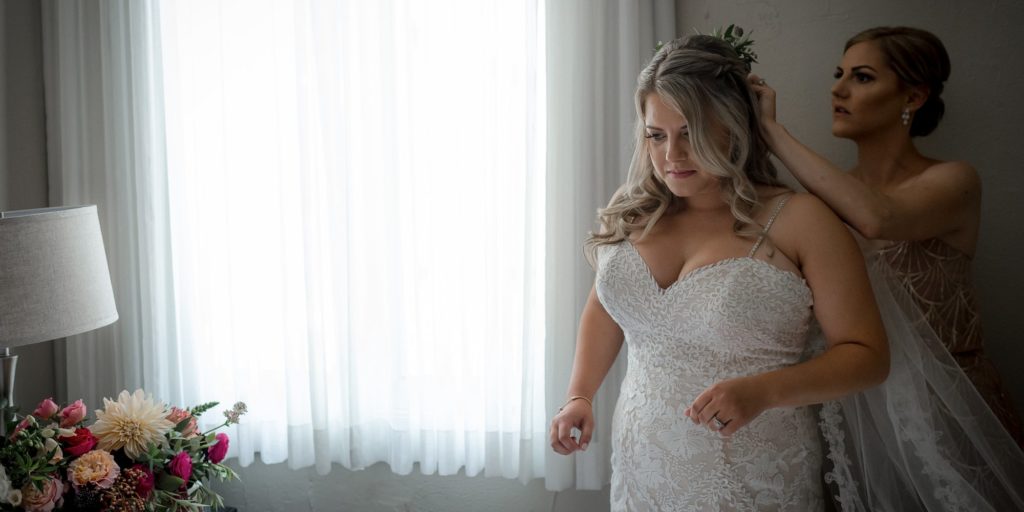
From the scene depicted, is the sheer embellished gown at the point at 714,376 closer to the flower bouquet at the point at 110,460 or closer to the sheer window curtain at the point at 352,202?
the sheer window curtain at the point at 352,202

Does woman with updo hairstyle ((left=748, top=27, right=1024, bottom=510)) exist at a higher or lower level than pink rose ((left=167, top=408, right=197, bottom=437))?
higher

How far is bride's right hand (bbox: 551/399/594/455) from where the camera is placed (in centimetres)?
166

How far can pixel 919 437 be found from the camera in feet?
5.15

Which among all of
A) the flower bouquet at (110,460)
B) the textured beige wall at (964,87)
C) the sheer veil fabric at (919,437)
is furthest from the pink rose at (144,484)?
the textured beige wall at (964,87)

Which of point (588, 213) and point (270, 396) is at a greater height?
point (588, 213)

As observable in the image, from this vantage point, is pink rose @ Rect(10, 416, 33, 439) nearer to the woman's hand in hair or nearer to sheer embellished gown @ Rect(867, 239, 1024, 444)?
the woman's hand in hair

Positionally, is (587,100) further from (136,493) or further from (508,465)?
(136,493)

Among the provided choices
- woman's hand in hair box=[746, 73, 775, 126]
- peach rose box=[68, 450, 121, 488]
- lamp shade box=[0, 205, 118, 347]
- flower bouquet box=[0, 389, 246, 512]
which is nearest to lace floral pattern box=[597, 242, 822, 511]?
woman's hand in hair box=[746, 73, 775, 126]

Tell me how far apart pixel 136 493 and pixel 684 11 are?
1844 millimetres

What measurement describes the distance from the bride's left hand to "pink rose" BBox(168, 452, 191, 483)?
1.13 m

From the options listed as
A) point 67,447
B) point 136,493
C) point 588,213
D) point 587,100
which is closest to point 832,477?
point 588,213

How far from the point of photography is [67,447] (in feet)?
5.70

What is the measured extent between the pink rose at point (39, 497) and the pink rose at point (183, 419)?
0.30 metres

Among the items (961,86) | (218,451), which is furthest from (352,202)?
(961,86)
